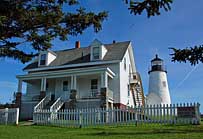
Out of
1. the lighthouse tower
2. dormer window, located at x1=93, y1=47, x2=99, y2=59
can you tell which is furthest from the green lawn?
the lighthouse tower

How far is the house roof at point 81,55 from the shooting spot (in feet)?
76.9

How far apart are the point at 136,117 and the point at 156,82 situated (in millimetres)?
18543

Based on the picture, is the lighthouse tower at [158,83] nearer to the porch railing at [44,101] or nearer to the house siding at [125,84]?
the house siding at [125,84]

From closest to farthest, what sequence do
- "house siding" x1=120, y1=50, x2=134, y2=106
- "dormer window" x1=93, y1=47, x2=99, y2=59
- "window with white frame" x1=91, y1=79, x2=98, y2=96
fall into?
"window with white frame" x1=91, y1=79, x2=98, y2=96, "house siding" x1=120, y1=50, x2=134, y2=106, "dormer window" x1=93, y1=47, x2=99, y2=59

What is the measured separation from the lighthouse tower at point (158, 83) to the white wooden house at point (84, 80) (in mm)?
3752

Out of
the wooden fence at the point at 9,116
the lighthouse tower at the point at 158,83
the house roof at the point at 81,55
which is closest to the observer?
the wooden fence at the point at 9,116

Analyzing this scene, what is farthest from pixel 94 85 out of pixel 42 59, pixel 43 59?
pixel 42 59

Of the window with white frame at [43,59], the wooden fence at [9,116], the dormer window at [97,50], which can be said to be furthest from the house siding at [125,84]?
the wooden fence at [9,116]

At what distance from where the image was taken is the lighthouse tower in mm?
30297

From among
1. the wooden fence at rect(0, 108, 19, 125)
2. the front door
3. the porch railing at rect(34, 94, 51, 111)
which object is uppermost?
the front door

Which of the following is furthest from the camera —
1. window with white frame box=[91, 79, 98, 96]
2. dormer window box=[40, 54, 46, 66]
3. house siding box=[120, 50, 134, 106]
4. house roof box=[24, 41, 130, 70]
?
dormer window box=[40, 54, 46, 66]

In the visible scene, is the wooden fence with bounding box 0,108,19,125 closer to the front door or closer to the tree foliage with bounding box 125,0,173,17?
the front door

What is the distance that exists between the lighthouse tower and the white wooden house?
375 cm

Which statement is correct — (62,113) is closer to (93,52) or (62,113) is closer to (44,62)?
(93,52)
